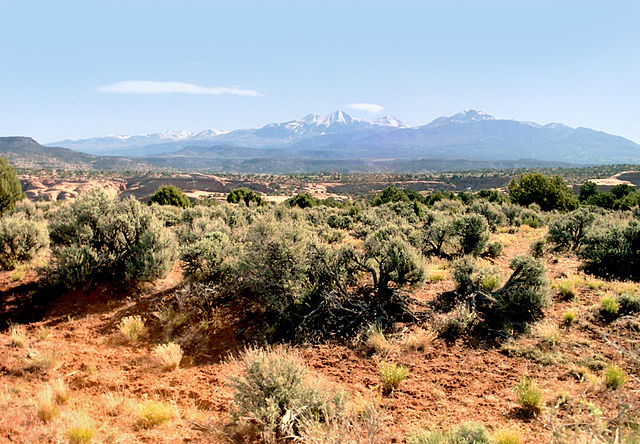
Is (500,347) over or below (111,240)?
below

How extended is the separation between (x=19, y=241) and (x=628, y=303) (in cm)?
1547

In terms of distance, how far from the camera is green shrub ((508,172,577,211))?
3359 centimetres

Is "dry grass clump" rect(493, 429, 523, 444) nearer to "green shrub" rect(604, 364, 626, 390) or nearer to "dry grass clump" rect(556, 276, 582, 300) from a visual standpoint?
"green shrub" rect(604, 364, 626, 390)

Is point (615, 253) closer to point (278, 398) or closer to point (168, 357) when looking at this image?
point (278, 398)

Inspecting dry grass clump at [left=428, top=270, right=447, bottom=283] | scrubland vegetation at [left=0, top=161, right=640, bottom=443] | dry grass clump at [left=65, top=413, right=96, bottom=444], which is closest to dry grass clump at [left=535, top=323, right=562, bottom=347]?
scrubland vegetation at [left=0, top=161, right=640, bottom=443]

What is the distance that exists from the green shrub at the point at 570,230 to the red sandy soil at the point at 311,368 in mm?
7370

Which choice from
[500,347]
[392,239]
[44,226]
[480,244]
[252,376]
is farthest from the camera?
[480,244]

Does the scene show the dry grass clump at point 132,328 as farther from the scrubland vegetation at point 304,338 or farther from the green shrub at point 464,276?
the green shrub at point 464,276

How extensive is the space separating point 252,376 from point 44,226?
10469mm

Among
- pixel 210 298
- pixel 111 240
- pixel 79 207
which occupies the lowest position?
pixel 210 298

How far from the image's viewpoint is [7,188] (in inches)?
702

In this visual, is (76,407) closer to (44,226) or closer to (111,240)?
(111,240)

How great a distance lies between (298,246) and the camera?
731 centimetres

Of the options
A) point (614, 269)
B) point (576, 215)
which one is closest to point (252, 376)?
point (614, 269)
